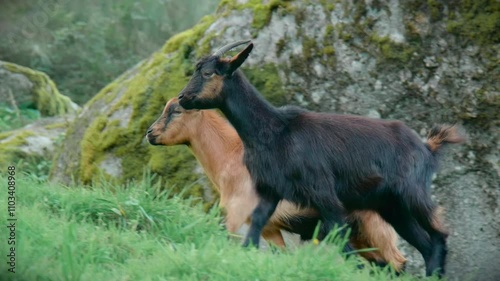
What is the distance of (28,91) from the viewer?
1716cm

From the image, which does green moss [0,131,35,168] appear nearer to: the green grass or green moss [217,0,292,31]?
green moss [217,0,292,31]

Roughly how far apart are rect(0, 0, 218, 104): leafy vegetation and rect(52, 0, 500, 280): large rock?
11.6 m

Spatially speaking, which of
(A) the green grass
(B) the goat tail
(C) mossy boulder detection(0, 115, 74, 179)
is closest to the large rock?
(B) the goat tail

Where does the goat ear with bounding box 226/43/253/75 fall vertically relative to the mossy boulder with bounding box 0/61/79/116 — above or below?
above

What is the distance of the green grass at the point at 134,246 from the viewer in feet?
20.9

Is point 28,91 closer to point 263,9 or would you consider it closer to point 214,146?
point 263,9

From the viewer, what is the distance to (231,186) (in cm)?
990

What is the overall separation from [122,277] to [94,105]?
5.84 meters

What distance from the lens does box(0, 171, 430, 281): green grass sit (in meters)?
6.36

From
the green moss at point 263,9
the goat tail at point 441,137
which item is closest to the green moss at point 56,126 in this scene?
the green moss at point 263,9

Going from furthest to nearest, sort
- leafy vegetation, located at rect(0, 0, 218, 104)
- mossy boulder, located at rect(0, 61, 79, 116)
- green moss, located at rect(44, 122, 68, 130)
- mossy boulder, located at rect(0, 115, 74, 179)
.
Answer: leafy vegetation, located at rect(0, 0, 218, 104)
mossy boulder, located at rect(0, 61, 79, 116)
green moss, located at rect(44, 122, 68, 130)
mossy boulder, located at rect(0, 115, 74, 179)

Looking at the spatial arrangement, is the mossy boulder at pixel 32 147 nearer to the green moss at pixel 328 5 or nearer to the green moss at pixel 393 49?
the green moss at pixel 328 5

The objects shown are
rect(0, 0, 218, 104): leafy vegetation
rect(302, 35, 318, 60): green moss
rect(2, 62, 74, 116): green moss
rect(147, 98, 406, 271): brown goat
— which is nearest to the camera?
rect(147, 98, 406, 271): brown goat

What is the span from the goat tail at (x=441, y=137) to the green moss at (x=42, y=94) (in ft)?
29.8
